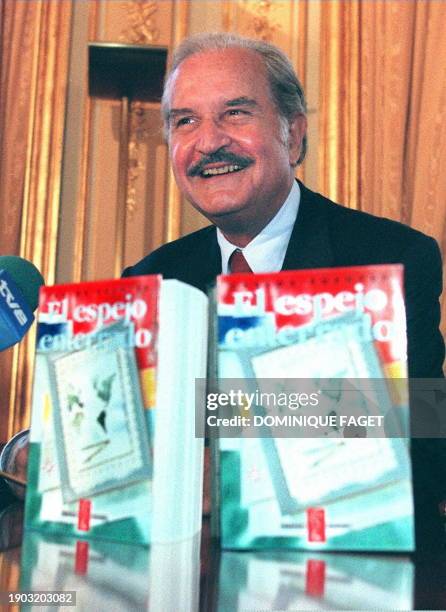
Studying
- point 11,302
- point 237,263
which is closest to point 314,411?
point 11,302

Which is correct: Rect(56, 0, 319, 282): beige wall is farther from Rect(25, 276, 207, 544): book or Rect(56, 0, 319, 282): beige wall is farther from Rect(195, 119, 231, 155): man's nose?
Rect(25, 276, 207, 544): book

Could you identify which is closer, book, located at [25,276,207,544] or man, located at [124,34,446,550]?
book, located at [25,276,207,544]

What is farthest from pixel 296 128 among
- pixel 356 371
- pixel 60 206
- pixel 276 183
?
pixel 60 206

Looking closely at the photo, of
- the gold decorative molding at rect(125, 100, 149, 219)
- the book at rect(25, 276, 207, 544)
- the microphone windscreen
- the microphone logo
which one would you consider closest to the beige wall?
the gold decorative molding at rect(125, 100, 149, 219)

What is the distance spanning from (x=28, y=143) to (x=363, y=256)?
175 centimetres

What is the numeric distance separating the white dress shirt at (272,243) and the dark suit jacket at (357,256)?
0.06 ft

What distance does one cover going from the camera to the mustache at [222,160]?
155cm

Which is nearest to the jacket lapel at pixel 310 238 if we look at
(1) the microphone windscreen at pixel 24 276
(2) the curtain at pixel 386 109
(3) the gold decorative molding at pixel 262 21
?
(1) the microphone windscreen at pixel 24 276

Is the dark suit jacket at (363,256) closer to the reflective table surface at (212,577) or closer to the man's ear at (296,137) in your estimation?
the man's ear at (296,137)

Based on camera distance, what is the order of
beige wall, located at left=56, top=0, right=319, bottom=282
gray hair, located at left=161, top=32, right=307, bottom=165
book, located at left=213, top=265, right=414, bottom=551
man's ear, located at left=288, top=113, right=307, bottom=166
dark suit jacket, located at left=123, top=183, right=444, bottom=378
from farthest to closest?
beige wall, located at left=56, top=0, right=319, bottom=282 < man's ear, located at left=288, top=113, right=307, bottom=166 < gray hair, located at left=161, top=32, right=307, bottom=165 < dark suit jacket, located at left=123, top=183, right=444, bottom=378 < book, located at left=213, top=265, right=414, bottom=551

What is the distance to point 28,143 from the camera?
9.21 feet

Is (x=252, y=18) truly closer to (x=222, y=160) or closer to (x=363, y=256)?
(x=222, y=160)

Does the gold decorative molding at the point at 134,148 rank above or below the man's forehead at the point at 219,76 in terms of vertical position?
above

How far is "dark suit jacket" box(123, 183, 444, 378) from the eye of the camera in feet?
4.44
